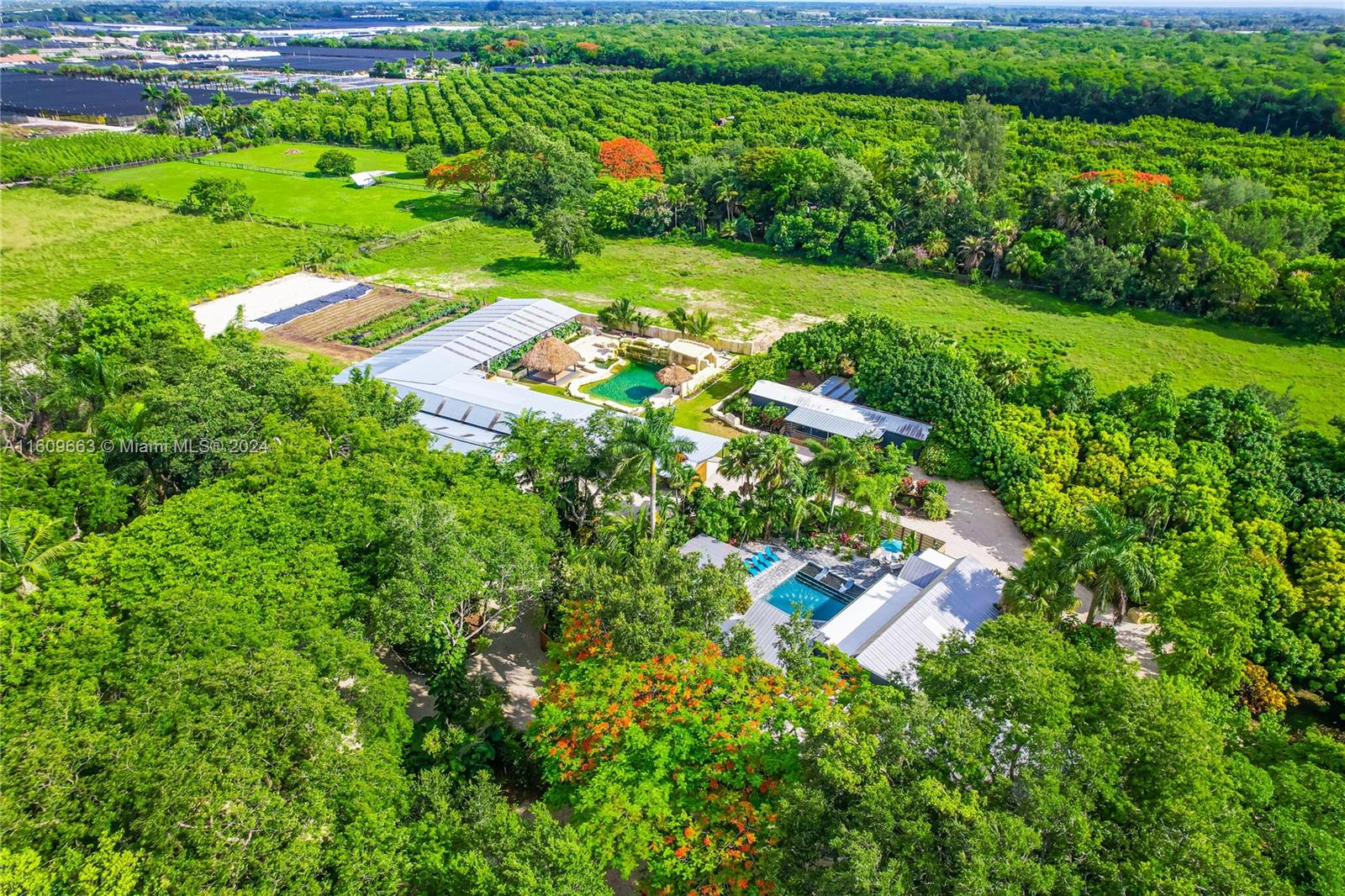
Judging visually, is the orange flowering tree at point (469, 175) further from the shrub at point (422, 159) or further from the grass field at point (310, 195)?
the shrub at point (422, 159)

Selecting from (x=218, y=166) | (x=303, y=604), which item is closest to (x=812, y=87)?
(x=218, y=166)

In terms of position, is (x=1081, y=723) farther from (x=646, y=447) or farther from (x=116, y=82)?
(x=116, y=82)

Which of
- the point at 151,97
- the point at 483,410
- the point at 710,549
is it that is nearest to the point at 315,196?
the point at 151,97

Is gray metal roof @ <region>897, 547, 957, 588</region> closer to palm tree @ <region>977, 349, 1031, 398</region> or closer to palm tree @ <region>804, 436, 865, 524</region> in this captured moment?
palm tree @ <region>804, 436, 865, 524</region>

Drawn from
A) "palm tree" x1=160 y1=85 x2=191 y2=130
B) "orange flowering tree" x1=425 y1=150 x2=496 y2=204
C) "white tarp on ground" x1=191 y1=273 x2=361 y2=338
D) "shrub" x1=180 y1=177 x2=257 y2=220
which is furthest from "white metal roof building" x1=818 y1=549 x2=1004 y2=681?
"palm tree" x1=160 y1=85 x2=191 y2=130

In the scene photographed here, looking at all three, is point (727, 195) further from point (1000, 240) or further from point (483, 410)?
point (483, 410)

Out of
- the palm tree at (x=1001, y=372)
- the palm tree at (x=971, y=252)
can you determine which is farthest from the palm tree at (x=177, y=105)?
the palm tree at (x=1001, y=372)

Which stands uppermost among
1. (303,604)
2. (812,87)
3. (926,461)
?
(812,87)
